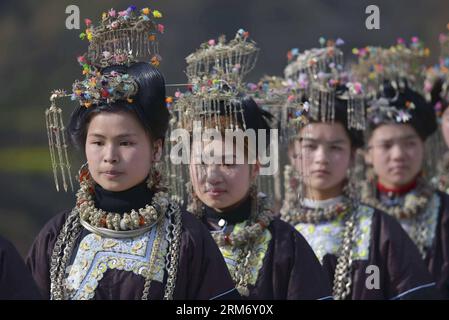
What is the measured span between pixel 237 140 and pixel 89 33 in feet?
2.89

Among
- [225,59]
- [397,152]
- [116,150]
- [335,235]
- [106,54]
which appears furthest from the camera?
[397,152]

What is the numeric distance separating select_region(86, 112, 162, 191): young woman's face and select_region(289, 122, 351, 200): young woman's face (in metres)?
1.42

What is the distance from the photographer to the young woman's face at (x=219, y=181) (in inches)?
195

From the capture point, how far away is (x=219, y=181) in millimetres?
4945

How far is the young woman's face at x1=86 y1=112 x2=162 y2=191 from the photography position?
4348 mm

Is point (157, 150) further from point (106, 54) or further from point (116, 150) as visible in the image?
point (106, 54)

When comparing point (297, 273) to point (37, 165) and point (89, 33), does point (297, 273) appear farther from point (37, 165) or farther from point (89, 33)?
point (37, 165)

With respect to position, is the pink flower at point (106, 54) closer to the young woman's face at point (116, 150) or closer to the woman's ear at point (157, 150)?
the young woman's face at point (116, 150)

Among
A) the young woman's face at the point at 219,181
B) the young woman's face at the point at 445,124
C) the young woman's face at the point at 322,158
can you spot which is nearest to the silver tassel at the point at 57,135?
the young woman's face at the point at 219,181

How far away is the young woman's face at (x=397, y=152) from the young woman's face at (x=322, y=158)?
788 millimetres

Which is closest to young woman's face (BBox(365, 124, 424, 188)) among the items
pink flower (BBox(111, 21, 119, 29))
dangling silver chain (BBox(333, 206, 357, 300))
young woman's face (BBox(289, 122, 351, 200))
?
young woman's face (BBox(289, 122, 351, 200))

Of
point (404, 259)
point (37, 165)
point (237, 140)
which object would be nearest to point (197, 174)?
point (237, 140)

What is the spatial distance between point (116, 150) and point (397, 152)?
2546 mm

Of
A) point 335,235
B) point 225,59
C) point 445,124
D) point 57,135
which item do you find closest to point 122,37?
point 57,135
